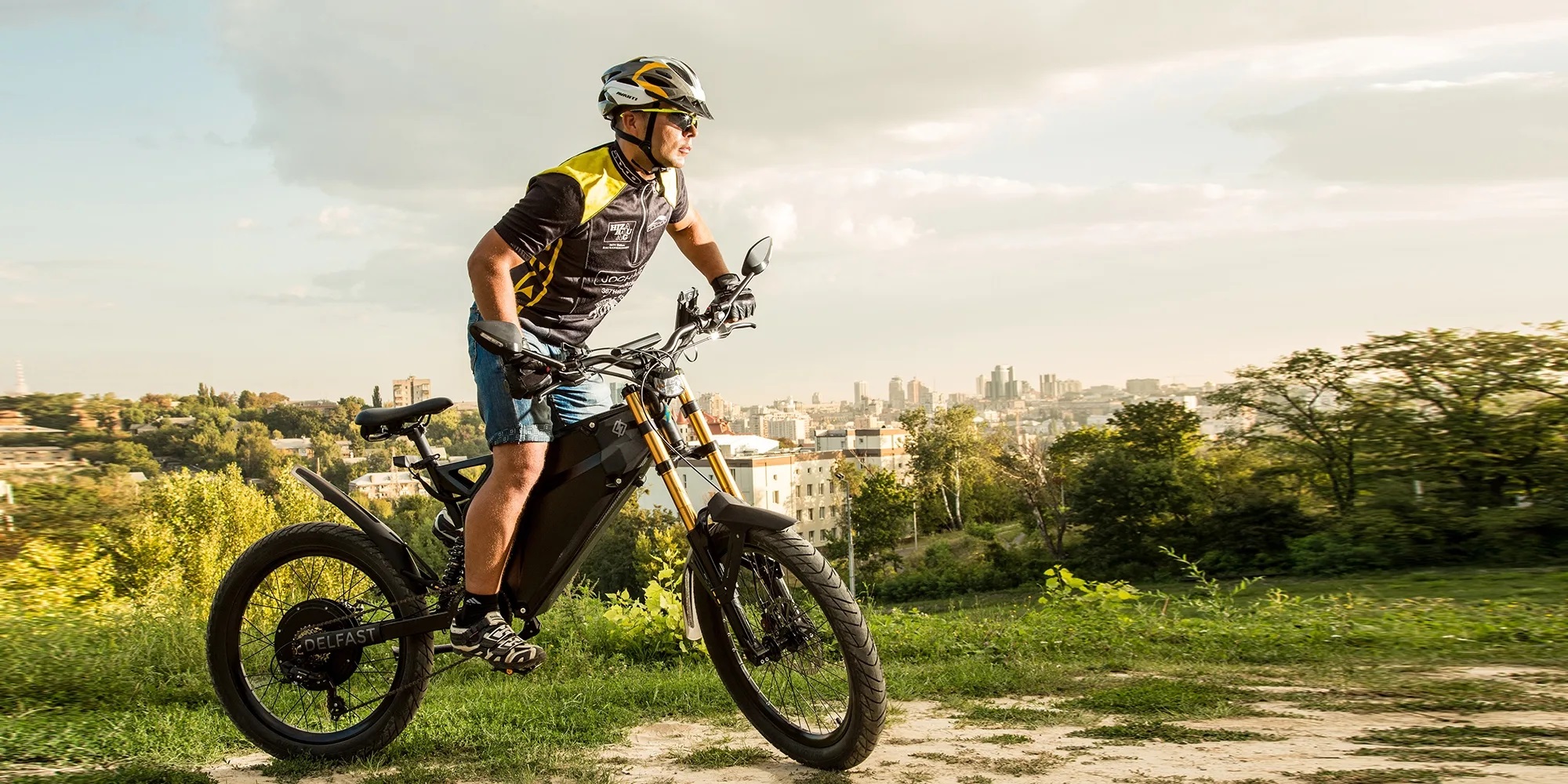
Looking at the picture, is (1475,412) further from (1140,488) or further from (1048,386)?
(1048,386)

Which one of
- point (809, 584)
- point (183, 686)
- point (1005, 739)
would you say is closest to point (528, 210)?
point (809, 584)

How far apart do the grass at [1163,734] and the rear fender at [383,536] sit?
2061mm

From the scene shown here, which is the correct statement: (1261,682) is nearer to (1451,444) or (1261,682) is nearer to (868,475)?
(1451,444)

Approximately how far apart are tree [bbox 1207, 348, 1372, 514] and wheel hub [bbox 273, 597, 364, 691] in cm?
1763

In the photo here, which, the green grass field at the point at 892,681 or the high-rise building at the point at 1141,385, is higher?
the high-rise building at the point at 1141,385

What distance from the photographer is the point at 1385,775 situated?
267cm

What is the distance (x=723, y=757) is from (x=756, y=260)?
1.48 meters

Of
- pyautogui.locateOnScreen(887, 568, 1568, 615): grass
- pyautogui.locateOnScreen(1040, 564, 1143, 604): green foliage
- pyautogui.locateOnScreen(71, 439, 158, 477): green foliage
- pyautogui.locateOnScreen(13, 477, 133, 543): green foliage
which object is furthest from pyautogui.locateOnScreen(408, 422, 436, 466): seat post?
pyautogui.locateOnScreen(71, 439, 158, 477): green foliage

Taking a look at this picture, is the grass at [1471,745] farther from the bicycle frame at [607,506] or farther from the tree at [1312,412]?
the tree at [1312,412]

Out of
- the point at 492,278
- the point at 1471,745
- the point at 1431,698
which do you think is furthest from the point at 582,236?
the point at 1431,698

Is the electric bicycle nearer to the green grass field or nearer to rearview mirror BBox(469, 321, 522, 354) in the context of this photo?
rearview mirror BBox(469, 321, 522, 354)

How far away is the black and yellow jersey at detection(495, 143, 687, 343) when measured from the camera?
3121mm

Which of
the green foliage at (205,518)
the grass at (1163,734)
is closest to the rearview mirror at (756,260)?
the grass at (1163,734)

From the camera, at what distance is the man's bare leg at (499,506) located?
3113 millimetres
